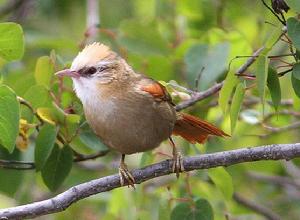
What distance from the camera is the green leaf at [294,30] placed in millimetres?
3412

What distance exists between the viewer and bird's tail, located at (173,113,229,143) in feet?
13.7

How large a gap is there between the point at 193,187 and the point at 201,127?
3.26 feet

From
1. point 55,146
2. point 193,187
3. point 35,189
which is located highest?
point 55,146

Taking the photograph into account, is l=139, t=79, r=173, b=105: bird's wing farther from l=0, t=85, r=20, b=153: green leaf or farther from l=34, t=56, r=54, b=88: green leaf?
l=0, t=85, r=20, b=153: green leaf

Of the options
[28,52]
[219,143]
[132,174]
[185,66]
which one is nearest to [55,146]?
[132,174]

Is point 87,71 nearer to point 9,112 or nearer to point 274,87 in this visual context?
point 9,112

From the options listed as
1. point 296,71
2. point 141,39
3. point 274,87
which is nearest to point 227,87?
point 274,87

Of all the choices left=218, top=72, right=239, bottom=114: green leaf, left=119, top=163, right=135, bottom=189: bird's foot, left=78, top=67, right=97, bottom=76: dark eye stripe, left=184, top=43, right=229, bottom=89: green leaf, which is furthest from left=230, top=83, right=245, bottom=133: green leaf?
left=184, top=43, right=229, bottom=89: green leaf

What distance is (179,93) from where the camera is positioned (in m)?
4.30

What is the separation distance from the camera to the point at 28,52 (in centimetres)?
686

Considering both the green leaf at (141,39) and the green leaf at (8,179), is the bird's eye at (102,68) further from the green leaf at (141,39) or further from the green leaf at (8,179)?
the green leaf at (141,39)

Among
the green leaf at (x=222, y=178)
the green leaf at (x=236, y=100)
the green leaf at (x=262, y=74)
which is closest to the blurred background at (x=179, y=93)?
the green leaf at (x=222, y=178)

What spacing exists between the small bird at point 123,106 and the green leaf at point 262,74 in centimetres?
61

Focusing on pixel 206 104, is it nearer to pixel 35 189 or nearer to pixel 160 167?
pixel 160 167
